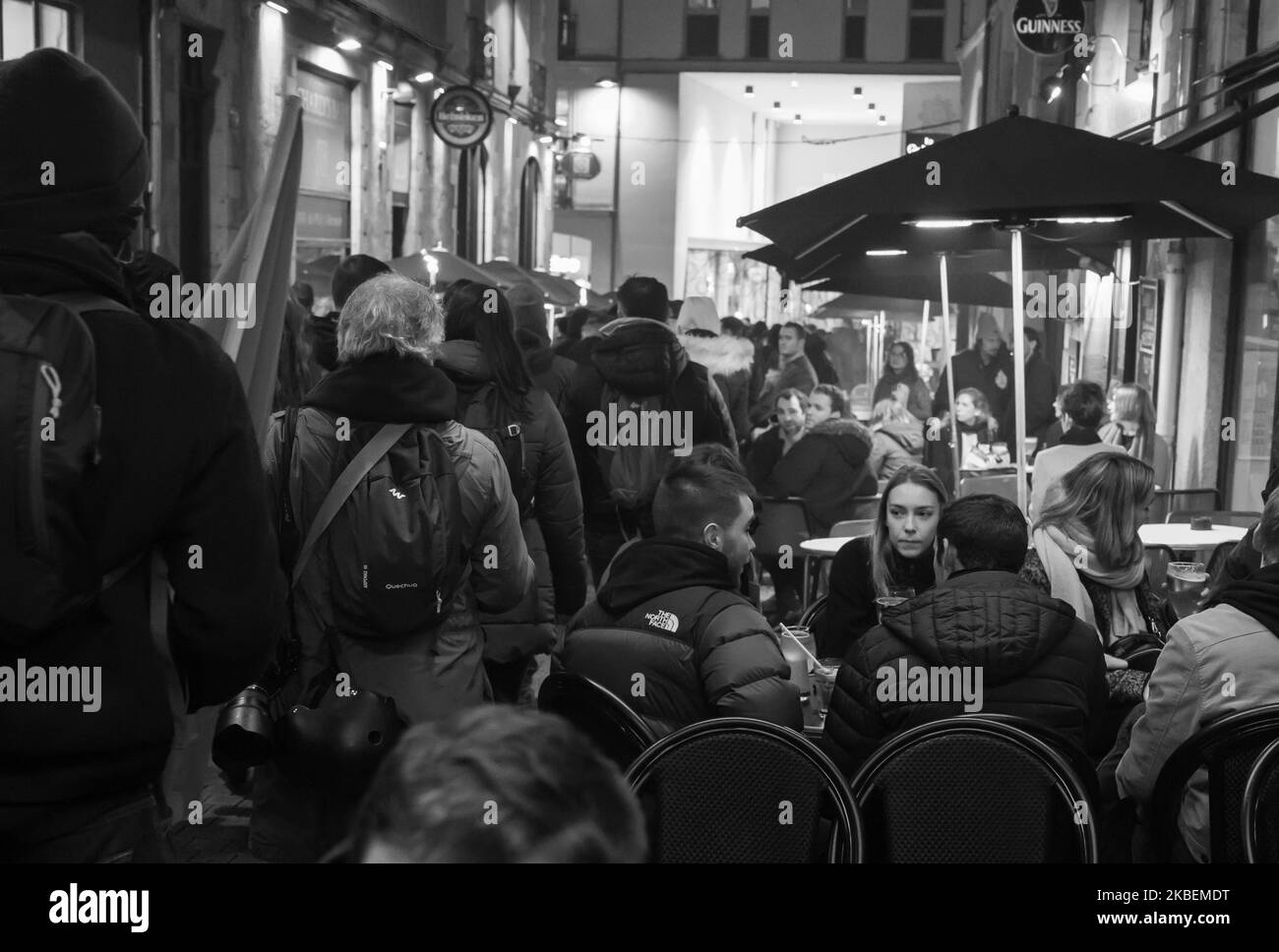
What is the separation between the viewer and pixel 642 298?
7.90m

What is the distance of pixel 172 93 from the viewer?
14.8m

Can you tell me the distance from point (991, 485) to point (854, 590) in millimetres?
3792

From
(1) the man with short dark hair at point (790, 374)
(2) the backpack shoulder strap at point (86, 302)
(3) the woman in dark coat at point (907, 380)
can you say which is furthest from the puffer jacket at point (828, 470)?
(3) the woman in dark coat at point (907, 380)

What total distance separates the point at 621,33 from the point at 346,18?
26888mm

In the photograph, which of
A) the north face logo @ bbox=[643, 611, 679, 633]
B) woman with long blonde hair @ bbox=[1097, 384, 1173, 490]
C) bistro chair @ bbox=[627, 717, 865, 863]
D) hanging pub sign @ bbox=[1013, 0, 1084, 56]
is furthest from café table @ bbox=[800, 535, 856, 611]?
hanging pub sign @ bbox=[1013, 0, 1084, 56]

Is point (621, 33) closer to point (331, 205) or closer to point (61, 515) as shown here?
point (331, 205)

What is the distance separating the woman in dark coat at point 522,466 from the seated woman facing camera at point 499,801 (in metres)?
3.63

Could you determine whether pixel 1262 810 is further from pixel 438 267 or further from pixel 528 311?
pixel 438 267

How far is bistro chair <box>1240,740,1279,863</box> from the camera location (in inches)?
129

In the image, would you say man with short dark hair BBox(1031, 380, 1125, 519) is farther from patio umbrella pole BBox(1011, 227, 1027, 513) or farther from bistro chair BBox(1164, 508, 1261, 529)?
patio umbrella pole BBox(1011, 227, 1027, 513)

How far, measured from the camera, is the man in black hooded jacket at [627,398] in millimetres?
6859

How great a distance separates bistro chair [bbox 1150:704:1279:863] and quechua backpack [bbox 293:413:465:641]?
186cm
